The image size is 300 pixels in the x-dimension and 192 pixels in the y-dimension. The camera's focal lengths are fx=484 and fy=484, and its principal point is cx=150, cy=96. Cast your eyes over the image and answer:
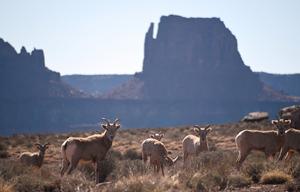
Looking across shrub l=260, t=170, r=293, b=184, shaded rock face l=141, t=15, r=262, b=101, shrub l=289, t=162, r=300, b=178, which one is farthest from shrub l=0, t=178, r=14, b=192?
shaded rock face l=141, t=15, r=262, b=101

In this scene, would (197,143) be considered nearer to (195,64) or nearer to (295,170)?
(295,170)

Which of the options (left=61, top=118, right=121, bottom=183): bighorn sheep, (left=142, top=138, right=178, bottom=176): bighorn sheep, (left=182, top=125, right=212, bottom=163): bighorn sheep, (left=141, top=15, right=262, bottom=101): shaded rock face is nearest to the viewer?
(left=61, top=118, right=121, bottom=183): bighorn sheep

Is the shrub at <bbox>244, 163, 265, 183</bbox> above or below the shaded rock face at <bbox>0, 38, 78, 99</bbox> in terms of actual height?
below

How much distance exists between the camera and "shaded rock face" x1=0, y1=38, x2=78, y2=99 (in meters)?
139

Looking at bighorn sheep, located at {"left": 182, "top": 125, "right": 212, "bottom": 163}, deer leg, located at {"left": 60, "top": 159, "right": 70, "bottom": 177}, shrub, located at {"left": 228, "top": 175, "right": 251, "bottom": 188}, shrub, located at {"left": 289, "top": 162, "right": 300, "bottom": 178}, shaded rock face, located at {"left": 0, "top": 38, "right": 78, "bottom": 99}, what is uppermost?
shaded rock face, located at {"left": 0, "top": 38, "right": 78, "bottom": 99}

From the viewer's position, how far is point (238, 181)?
13.7 metres

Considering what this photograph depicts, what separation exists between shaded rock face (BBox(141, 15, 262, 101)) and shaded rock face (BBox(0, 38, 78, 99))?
3025 centimetres

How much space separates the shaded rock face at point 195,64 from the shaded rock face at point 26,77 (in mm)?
30255

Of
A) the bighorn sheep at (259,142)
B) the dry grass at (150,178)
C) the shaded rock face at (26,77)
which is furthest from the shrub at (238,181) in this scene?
the shaded rock face at (26,77)

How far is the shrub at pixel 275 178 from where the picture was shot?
1384cm

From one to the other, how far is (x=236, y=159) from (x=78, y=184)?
787 centimetres

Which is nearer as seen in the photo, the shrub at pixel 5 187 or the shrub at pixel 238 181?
the shrub at pixel 5 187

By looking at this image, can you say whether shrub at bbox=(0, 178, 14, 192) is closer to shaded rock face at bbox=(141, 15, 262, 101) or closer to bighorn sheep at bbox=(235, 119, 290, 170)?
bighorn sheep at bbox=(235, 119, 290, 170)

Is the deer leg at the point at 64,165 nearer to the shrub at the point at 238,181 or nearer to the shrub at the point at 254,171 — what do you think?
the shrub at the point at 238,181
